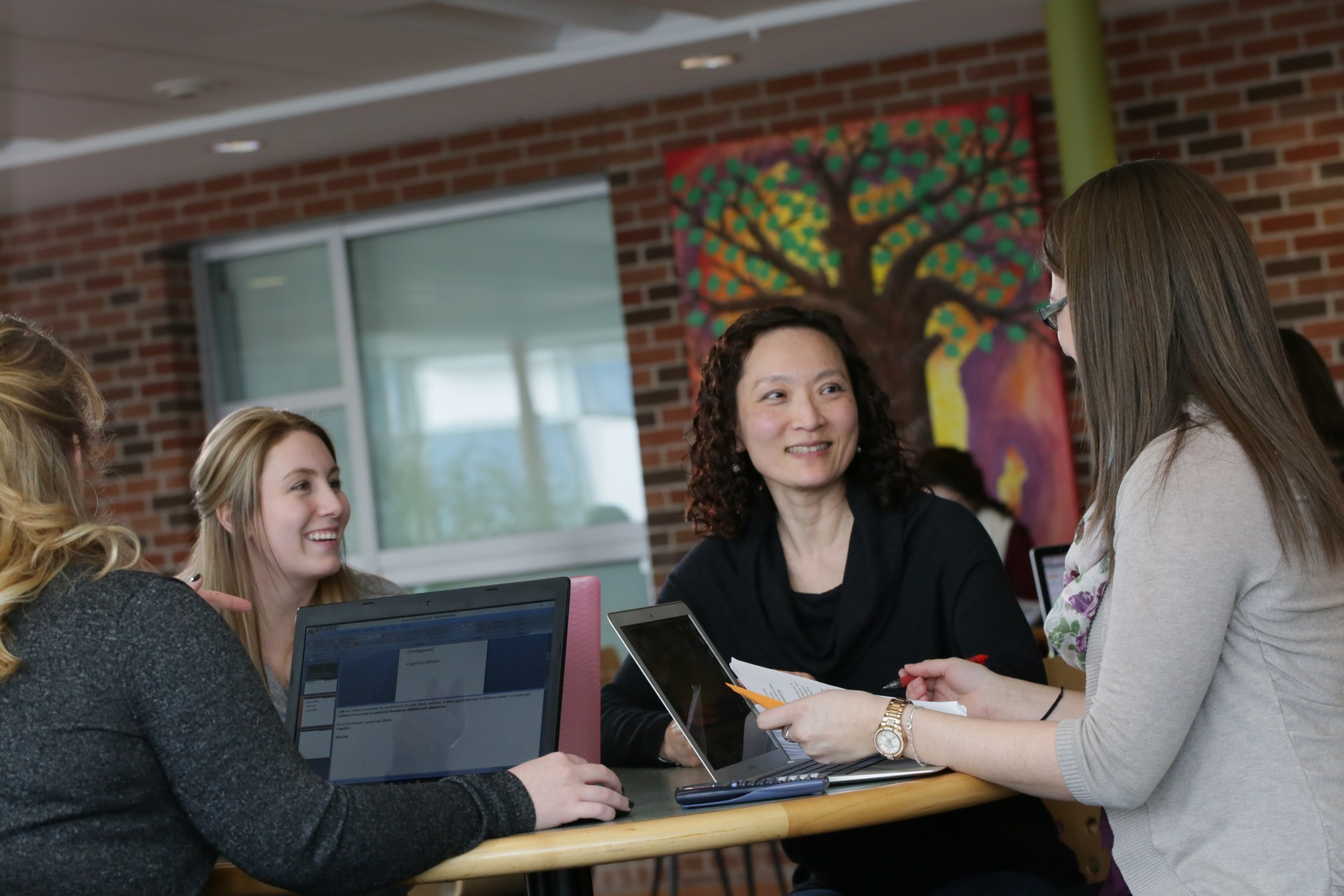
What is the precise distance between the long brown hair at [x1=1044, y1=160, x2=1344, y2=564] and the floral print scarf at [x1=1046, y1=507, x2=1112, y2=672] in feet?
0.11

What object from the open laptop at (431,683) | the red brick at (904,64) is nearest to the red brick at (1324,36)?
the red brick at (904,64)

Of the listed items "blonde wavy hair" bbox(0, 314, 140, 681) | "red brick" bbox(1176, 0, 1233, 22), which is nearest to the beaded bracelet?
"blonde wavy hair" bbox(0, 314, 140, 681)

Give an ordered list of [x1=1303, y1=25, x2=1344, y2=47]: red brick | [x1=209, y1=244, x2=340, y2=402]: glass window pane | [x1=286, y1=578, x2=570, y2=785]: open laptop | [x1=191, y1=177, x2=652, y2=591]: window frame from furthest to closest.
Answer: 1. [x1=209, y1=244, x2=340, y2=402]: glass window pane
2. [x1=191, y1=177, x2=652, y2=591]: window frame
3. [x1=1303, y1=25, x2=1344, y2=47]: red brick
4. [x1=286, y1=578, x2=570, y2=785]: open laptop

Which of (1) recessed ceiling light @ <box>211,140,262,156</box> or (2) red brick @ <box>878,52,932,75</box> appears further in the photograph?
(1) recessed ceiling light @ <box>211,140,262,156</box>

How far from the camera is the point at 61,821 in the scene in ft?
4.76

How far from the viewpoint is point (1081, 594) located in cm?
167

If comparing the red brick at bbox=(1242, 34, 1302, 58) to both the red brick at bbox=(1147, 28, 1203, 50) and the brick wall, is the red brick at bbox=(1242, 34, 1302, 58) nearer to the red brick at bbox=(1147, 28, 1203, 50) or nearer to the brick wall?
the brick wall

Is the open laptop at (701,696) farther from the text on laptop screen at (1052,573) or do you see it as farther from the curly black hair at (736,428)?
the text on laptop screen at (1052,573)

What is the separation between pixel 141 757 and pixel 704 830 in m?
0.60

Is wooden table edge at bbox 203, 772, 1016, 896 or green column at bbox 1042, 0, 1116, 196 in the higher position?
green column at bbox 1042, 0, 1116, 196

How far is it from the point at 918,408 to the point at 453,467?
2.05m

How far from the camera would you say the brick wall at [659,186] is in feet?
16.3

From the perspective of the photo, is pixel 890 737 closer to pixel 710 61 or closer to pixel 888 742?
pixel 888 742

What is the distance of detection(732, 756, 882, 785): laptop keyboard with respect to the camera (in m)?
1.71
